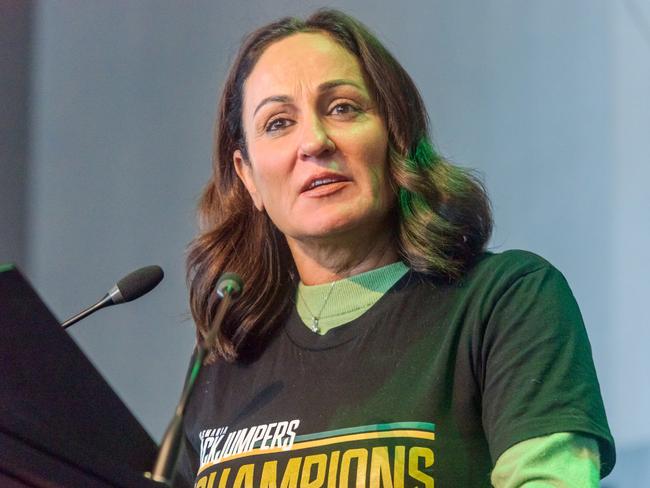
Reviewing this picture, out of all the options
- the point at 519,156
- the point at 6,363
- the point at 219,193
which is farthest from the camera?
the point at 519,156

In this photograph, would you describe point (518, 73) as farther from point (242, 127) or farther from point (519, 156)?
point (242, 127)

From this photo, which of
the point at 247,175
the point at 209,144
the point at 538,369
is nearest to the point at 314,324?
the point at 247,175

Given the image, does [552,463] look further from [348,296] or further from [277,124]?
[277,124]

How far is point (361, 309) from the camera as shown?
1681 mm

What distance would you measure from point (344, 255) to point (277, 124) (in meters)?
0.25

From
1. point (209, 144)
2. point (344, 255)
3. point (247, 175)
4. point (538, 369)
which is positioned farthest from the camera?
point (209, 144)

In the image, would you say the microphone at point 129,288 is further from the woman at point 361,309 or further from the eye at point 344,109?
the eye at point 344,109

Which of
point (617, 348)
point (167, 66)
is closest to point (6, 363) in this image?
point (617, 348)

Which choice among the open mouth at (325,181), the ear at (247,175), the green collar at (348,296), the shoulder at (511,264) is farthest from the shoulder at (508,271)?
the ear at (247,175)

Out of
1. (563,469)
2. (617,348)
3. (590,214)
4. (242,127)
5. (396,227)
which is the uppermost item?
(242,127)

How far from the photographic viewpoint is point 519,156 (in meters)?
2.17

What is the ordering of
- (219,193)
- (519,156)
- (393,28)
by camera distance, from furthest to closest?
1. (393,28)
2. (519,156)
3. (219,193)

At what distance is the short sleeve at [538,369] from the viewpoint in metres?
1.29

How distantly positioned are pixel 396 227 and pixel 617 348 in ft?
1.73
